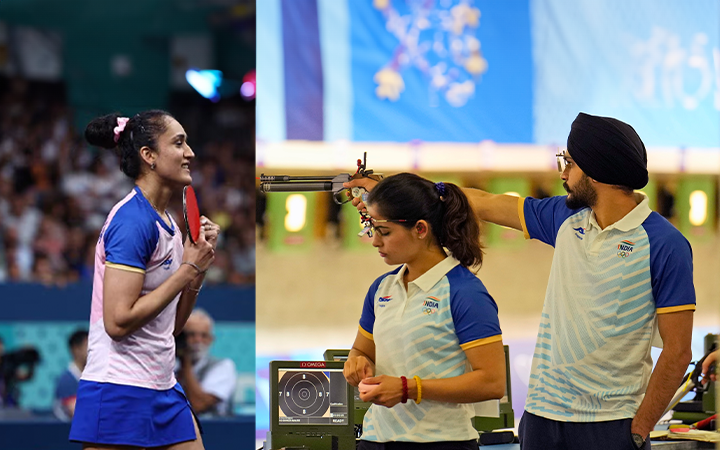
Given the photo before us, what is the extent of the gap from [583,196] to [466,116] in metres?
1.57

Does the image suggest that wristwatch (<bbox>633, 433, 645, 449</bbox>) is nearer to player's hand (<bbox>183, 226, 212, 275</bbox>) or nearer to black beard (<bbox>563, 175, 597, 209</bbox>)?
Answer: black beard (<bbox>563, 175, 597, 209</bbox>)

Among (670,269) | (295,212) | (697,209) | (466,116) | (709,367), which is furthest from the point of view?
(697,209)

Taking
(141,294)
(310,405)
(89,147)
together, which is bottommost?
(310,405)

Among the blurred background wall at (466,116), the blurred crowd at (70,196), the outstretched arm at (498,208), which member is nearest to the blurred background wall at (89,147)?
the blurred crowd at (70,196)

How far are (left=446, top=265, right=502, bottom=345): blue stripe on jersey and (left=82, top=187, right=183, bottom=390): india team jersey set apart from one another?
2.57ft

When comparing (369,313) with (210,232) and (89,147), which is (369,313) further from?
(89,147)

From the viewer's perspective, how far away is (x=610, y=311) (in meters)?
2.10

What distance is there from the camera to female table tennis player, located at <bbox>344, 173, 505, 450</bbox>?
73.7 inches

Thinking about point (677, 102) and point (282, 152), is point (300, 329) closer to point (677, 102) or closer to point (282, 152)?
point (282, 152)

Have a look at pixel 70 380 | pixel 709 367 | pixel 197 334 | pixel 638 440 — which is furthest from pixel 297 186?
pixel 70 380

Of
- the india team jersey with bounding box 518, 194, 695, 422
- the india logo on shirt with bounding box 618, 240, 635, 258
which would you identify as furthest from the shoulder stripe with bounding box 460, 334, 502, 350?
the india logo on shirt with bounding box 618, 240, 635, 258

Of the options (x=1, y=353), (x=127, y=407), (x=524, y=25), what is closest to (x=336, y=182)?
(x=127, y=407)

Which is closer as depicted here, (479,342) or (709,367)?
(479,342)

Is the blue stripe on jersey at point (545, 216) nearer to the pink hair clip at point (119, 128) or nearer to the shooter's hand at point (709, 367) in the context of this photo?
the pink hair clip at point (119, 128)
